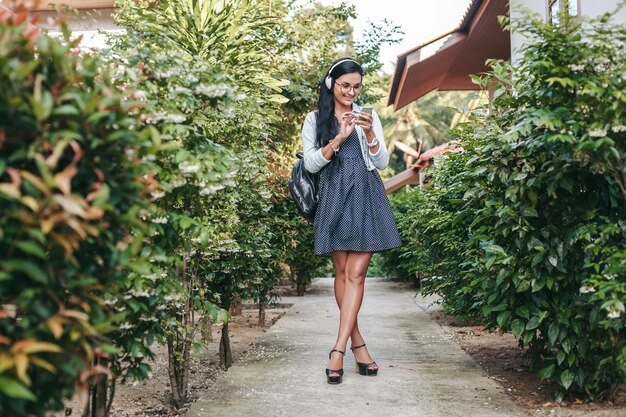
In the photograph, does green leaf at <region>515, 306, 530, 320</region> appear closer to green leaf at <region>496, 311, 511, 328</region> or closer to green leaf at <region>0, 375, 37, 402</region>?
green leaf at <region>496, 311, 511, 328</region>

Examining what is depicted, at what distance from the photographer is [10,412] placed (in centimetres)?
174

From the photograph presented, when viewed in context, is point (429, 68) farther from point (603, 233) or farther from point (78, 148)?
point (78, 148)

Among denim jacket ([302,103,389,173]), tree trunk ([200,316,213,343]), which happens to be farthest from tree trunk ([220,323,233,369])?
denim jacket ([302,103,389,173])

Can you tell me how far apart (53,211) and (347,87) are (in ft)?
9.55

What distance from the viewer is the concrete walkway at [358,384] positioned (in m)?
3.32

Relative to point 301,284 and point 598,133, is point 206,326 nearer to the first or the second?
point 598,133

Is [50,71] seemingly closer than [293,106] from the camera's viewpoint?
Yes

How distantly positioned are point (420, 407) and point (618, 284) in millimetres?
1215

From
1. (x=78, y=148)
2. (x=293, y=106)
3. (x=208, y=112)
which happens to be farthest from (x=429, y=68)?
(x=78, y=148)

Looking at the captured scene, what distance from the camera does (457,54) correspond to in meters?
12.0

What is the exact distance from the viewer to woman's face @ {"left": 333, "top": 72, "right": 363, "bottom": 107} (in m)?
4.22

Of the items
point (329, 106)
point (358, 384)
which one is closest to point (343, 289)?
point (358, 384)

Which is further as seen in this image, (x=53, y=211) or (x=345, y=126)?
(x=345, y=126)

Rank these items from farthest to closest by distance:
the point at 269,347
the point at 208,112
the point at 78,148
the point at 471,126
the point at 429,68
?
the point at 429,68 → the point at 269,347 → the point at 471,126 → the point at 208,112 → the point at 78,148
